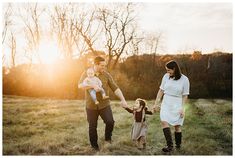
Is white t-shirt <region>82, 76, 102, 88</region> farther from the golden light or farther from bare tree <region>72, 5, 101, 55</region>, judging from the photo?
the golden light

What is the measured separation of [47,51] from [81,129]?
2551mm

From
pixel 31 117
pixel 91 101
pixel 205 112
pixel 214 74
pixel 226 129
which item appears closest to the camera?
pixel 91 101

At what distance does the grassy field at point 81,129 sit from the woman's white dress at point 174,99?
0.53m

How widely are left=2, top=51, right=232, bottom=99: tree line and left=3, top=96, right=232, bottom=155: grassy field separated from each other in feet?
0.81

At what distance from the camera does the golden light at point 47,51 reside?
Result: 877 cm

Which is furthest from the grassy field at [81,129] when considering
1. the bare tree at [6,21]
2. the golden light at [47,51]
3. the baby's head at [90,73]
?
the bare tree at [6,21]

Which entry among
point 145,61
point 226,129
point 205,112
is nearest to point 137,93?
point 145,61

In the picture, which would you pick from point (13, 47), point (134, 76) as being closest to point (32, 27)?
point (13, 47)

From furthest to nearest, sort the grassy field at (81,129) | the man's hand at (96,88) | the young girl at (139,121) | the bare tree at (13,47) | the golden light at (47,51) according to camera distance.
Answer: the golden light at (47,51)
the bare tree at (13,47)
the grassy field at (81,129)
the young girl at (139,121)
the man's hand at (96,88)

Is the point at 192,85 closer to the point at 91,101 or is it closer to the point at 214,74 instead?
the point at 214,74

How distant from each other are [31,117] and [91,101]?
7.69ft

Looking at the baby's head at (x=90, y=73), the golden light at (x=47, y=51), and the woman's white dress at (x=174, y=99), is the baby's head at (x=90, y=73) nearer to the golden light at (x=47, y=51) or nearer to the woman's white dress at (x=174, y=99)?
the woman's white dress at (x=174, y=99)

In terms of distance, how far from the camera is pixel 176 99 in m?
5.76

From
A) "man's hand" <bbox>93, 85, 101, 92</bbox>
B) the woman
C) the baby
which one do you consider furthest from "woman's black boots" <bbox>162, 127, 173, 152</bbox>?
"man's hand" <bbox>93, 85, 101, 92</bbox>
